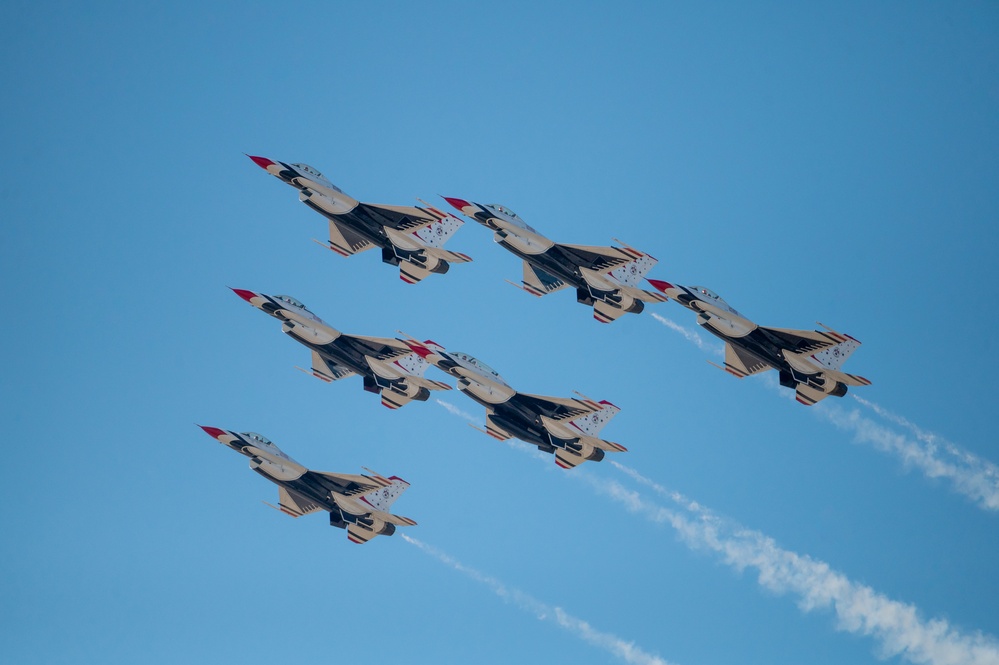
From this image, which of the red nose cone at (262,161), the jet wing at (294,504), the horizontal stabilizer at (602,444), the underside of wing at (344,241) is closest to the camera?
the horizontal stabilizer at (602,444)

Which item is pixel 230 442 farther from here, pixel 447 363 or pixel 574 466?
pixel 574 466

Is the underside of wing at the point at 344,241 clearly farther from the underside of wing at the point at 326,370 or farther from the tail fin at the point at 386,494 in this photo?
the tail fin at the point at 386,494

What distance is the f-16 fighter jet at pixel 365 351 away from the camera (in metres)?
73.6

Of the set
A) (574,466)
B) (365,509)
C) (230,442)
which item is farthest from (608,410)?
(230,442)

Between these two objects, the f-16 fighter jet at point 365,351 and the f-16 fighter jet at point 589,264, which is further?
the f-16 fighter jet at point 365,351

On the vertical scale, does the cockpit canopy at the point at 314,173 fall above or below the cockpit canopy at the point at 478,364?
above

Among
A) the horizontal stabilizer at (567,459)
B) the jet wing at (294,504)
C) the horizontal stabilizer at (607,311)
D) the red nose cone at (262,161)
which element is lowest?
the jet wing at (294,504)

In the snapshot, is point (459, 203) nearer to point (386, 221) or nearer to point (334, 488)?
point (386, 221)

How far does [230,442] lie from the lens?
7444 cm

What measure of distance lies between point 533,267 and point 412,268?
21.0 ft

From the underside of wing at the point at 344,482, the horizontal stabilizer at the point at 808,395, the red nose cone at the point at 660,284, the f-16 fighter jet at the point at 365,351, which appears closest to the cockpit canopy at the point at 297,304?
the f-16 fighter jet at the point at 365,351

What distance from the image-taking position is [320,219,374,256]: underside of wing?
7519cm

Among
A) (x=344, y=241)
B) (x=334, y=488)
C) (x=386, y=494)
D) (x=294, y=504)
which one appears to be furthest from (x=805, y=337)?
(x=294, y=504)

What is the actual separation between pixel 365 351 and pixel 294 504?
9.32m
